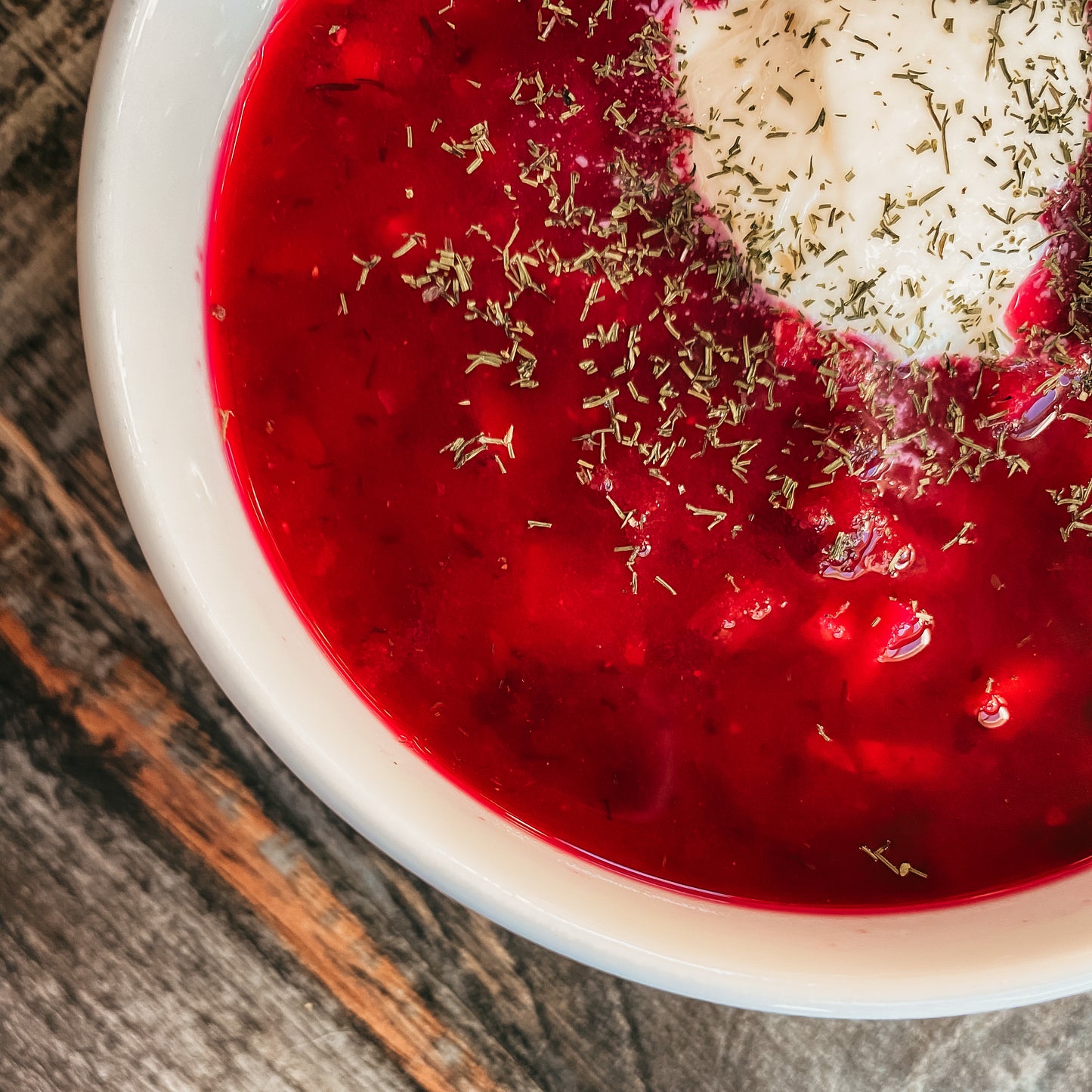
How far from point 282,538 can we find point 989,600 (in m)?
1.02

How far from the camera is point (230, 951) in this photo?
1.53 m

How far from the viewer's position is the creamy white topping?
1374 millimetres

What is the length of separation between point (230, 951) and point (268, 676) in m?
0.57

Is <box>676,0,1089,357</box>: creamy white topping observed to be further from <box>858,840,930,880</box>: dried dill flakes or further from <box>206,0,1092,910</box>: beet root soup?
<box>858,840,930,880</box>: dried dill flakes

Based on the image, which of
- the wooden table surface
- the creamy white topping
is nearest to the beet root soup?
the creamy white topping

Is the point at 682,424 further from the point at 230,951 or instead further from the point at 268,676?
the point at 230,951

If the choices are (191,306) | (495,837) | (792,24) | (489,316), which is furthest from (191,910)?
(792,24)

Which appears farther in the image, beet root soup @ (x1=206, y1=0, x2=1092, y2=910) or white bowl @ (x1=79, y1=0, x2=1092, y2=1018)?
beet root soup @ (x1=206, y1=0, x2=1092, y2=910)

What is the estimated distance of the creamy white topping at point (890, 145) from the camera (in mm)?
1374

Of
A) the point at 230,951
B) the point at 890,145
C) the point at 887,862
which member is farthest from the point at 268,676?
the point at 890,145

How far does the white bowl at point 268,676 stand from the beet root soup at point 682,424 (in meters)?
0.10

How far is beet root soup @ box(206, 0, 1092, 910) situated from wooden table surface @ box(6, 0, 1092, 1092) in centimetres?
26

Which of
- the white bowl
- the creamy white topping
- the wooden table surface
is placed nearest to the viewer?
the white bowl

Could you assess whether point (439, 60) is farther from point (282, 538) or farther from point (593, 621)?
point (593, 621)
